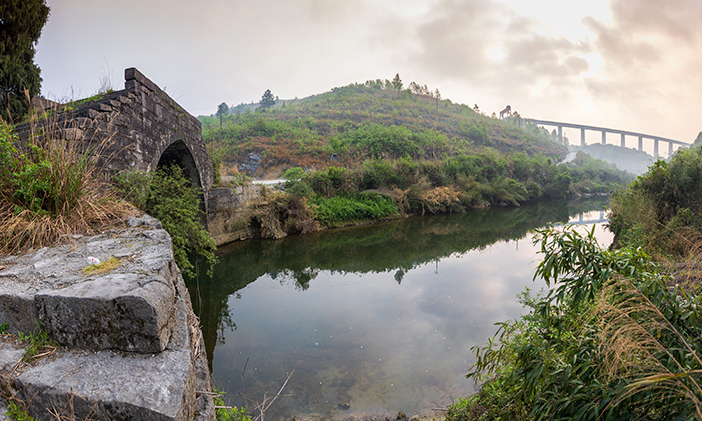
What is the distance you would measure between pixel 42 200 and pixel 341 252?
8.64m

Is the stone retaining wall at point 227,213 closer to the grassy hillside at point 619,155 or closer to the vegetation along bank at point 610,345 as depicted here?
the vegetation along bank at point 610,345

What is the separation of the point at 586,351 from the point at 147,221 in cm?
335

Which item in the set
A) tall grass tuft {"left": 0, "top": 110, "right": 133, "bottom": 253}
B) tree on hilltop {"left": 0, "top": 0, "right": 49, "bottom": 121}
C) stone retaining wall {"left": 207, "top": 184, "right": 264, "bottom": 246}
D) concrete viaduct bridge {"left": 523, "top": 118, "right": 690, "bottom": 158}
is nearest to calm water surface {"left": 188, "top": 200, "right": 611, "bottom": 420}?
stone retaining wall {"left": 207, "top": 184, "right": 264, "bottom": 246}

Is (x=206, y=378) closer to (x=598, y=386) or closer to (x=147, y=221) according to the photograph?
(x=147, y=221)

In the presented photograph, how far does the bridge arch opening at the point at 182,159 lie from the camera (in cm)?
825

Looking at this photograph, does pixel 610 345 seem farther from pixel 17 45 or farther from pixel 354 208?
pixel 354 208

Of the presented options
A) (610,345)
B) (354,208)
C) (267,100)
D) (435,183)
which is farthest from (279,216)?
(267,100)

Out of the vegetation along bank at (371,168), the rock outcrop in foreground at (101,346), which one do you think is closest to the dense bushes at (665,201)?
the vegetation along bank at (371,168)

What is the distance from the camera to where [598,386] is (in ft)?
5.51

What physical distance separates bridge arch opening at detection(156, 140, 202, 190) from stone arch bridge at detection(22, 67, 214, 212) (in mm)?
71

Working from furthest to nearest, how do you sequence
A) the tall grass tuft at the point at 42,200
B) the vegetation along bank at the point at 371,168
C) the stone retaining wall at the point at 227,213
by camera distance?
the vegetation along bank at the point at 371,168 → the stone retaining wall at the point at 227,213 → the tall grass tuft at the point at 42,200

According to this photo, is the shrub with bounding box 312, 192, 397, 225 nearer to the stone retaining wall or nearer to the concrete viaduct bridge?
the stone retaining wall

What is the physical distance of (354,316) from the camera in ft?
20.8

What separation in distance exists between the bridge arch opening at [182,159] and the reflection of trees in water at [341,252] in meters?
2.42
